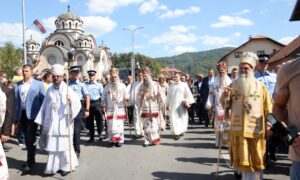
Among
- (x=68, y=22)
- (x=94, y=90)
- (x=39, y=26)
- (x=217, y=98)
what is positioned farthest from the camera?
(x=68, y=22)

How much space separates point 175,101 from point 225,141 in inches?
112

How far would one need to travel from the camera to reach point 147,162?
8188 mm

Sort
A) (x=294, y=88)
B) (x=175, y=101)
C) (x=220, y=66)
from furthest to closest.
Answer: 1. (x=175, y=101)
2. (x=220, y=66)
3. (x=294, y=88)

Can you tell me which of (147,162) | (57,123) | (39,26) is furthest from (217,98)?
(39,26)

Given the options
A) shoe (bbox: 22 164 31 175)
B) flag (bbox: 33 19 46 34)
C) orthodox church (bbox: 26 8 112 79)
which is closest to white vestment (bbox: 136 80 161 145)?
shoe (bbox: 22 164 31 175)

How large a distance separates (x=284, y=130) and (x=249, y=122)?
2.41m

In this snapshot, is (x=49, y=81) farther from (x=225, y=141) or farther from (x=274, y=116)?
(x=274, y=116)

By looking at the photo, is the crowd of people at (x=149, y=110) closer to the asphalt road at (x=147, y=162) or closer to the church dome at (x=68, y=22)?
the asphalt road at (x=147, y=162)

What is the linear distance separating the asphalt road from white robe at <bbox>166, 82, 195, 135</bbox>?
71cm

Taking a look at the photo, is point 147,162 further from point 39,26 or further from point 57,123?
point 39,26

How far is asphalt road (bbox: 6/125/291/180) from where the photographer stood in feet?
23.1

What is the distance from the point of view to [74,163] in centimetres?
753

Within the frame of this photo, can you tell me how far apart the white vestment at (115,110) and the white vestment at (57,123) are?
2934mm

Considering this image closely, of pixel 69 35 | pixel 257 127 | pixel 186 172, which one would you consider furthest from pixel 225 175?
pixel 69 35
